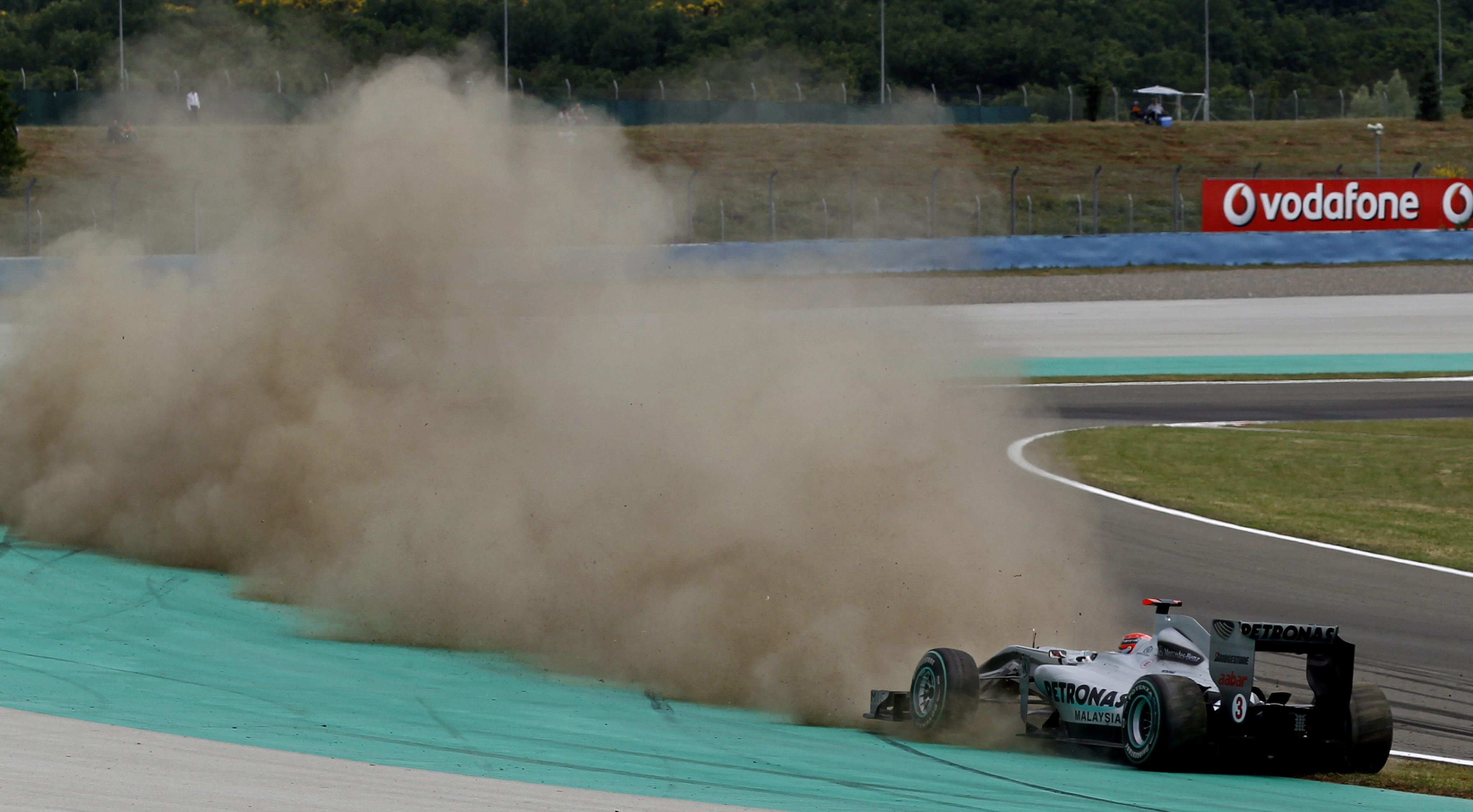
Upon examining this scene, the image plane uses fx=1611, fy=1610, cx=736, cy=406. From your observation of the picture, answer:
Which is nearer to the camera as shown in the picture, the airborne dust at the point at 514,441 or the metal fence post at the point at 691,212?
the airborne dust at the point at 514,441

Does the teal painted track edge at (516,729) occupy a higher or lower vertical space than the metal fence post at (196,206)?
lower

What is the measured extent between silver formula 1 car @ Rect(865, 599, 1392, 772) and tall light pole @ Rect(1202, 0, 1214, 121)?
68.6 m

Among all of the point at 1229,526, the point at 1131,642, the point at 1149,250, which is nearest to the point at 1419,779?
the point at 1131,642

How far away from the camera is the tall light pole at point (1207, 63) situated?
7519 centimetres

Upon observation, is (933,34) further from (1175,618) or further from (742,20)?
(1175,618)

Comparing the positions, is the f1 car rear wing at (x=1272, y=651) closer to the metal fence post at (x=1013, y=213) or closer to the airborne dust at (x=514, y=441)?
the airborne dust at (x=514, y=441)

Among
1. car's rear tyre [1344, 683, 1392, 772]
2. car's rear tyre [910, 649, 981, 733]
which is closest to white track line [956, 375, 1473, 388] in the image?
car's rear tyre [910, 649, 981, 733]

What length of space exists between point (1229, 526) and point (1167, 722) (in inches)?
356

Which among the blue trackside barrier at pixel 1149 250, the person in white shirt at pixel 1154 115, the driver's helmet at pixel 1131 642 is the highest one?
the person in white shirt at pixel 1154 115

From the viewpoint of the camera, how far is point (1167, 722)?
287 inches

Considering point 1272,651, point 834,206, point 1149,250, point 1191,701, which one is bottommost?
point 1191,701

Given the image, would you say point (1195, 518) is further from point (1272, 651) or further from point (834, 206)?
point (834, 206)

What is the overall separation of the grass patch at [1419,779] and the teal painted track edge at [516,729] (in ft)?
0.63

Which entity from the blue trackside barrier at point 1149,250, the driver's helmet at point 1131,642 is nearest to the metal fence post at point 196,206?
the blue trackside barrier at point 1149,250
